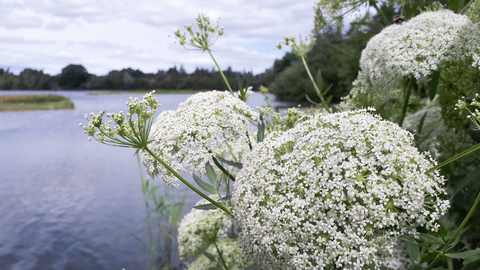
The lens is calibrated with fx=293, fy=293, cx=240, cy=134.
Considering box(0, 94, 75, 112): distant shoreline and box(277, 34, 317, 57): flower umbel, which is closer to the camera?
box(277, 34, 317, 57): flower umbel

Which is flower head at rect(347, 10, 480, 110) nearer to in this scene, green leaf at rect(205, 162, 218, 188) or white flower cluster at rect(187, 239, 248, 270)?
green leaf at rect(205, 162, 218, 188)

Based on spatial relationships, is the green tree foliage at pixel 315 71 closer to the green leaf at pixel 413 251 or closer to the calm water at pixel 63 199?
the calm water at pixel 63 199

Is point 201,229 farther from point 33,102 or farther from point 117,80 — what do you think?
point 33,102

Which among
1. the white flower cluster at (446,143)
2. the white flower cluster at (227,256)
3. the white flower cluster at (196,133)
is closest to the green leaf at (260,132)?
the white flower cluster at (196,133)

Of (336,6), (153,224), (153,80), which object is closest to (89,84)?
(153,80)

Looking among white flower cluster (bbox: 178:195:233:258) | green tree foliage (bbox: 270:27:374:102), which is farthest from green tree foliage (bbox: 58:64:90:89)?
green tree foliage (bbox: 270:27:374:102)

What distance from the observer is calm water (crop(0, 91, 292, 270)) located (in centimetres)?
448

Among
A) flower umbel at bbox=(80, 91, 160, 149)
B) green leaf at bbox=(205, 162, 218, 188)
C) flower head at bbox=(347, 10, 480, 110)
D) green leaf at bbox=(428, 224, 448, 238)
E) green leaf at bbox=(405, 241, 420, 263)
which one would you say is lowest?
green leaf at bbox=(405, 241, 420, 263)

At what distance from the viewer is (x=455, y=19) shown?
1636mm

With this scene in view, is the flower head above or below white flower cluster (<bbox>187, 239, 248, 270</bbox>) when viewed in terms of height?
above

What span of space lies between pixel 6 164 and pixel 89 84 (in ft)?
5.89

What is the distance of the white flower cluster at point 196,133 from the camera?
4.06 feet

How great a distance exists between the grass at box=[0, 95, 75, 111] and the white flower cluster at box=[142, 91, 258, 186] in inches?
160

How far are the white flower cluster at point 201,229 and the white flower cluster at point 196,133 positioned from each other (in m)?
0.46
